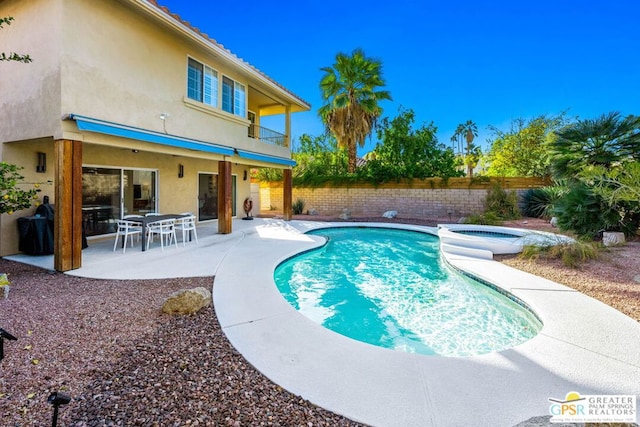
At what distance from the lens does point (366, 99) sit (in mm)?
21672

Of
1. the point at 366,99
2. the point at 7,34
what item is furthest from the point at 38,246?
the point at 366,99

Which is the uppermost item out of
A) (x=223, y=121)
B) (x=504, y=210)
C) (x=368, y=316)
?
(x=223, y=121)

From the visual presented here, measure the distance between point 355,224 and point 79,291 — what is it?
12.9 meters

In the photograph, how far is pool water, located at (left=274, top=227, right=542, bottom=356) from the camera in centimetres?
518

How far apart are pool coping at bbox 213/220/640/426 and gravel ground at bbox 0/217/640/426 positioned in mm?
276

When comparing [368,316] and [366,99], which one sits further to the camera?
[366,99]

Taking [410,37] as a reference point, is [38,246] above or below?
below

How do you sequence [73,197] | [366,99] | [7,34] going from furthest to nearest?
[366,99] → [7,34] → [73,197]

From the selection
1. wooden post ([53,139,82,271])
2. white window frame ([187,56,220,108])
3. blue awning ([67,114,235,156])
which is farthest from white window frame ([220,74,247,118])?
wooden post ([53,139,82,271])

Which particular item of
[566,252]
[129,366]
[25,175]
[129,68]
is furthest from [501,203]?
[25,175]

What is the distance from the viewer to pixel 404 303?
6.77 metres

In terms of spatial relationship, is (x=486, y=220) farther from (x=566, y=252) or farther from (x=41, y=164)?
(x=41, y=164)

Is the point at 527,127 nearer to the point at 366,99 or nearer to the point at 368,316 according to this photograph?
the point at 366,99

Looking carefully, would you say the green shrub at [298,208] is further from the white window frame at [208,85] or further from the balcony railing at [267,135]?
the white window frame at [208,85]
